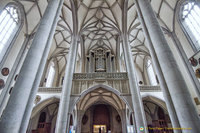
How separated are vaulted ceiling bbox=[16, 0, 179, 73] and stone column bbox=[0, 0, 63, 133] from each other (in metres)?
7.47

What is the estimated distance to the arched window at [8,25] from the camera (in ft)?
26.9

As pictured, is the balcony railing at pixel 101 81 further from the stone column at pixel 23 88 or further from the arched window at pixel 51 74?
the arched window at pixel 51 74

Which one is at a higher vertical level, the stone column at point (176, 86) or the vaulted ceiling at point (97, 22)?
the vaulted ceiling at point (97, 22)

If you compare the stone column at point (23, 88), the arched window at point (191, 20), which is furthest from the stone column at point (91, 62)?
the arched window at point (191, 20)

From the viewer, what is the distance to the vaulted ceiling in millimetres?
10500

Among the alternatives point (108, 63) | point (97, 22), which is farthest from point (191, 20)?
point (97, 22)

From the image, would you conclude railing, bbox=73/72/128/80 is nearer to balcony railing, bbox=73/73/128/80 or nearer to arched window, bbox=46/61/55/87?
balcony railing, bbox=73/73/128/80

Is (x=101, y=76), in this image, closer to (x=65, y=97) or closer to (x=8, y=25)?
(x=65, y=97)

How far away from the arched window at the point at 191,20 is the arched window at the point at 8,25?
48.5ft

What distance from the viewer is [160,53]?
420 centimetres

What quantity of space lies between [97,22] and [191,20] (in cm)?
998

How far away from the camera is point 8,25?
8695 mm

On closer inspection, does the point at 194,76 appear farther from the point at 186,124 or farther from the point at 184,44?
the point at 186,124

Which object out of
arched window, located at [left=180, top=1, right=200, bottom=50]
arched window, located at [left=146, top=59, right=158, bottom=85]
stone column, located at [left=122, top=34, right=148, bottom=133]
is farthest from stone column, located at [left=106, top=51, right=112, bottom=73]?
arched window, located at [left=180, top=1, right=200, bottom=50]
